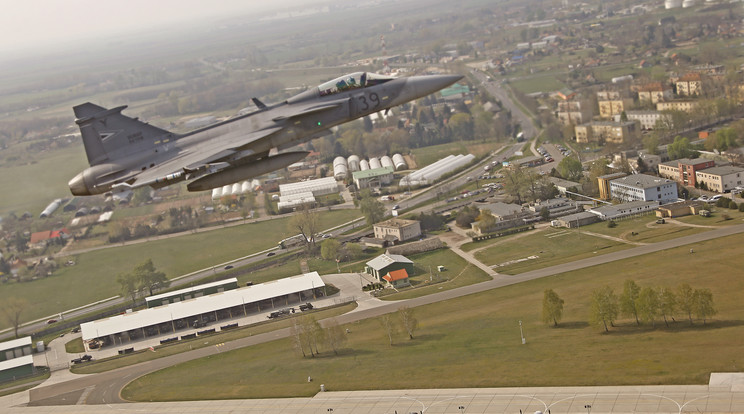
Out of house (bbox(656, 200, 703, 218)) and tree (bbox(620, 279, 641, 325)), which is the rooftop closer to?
house (bbox(656, 200, 703, 218))

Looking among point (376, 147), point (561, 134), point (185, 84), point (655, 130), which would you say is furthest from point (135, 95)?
point (655, 130)

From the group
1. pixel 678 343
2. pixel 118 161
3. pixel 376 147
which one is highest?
pixel 118 161

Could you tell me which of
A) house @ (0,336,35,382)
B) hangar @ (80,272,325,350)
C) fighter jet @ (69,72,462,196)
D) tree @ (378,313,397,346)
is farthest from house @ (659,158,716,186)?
house @ (0,336,35,382)

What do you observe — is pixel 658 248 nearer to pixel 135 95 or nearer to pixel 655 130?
pixel 655 130

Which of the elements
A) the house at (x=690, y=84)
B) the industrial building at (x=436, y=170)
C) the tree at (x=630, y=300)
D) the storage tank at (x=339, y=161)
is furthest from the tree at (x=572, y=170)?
the tree at (x=630, y=300)

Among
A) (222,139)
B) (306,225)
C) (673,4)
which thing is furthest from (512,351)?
(673,4)

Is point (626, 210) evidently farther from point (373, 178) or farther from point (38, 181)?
point (38, 181)
